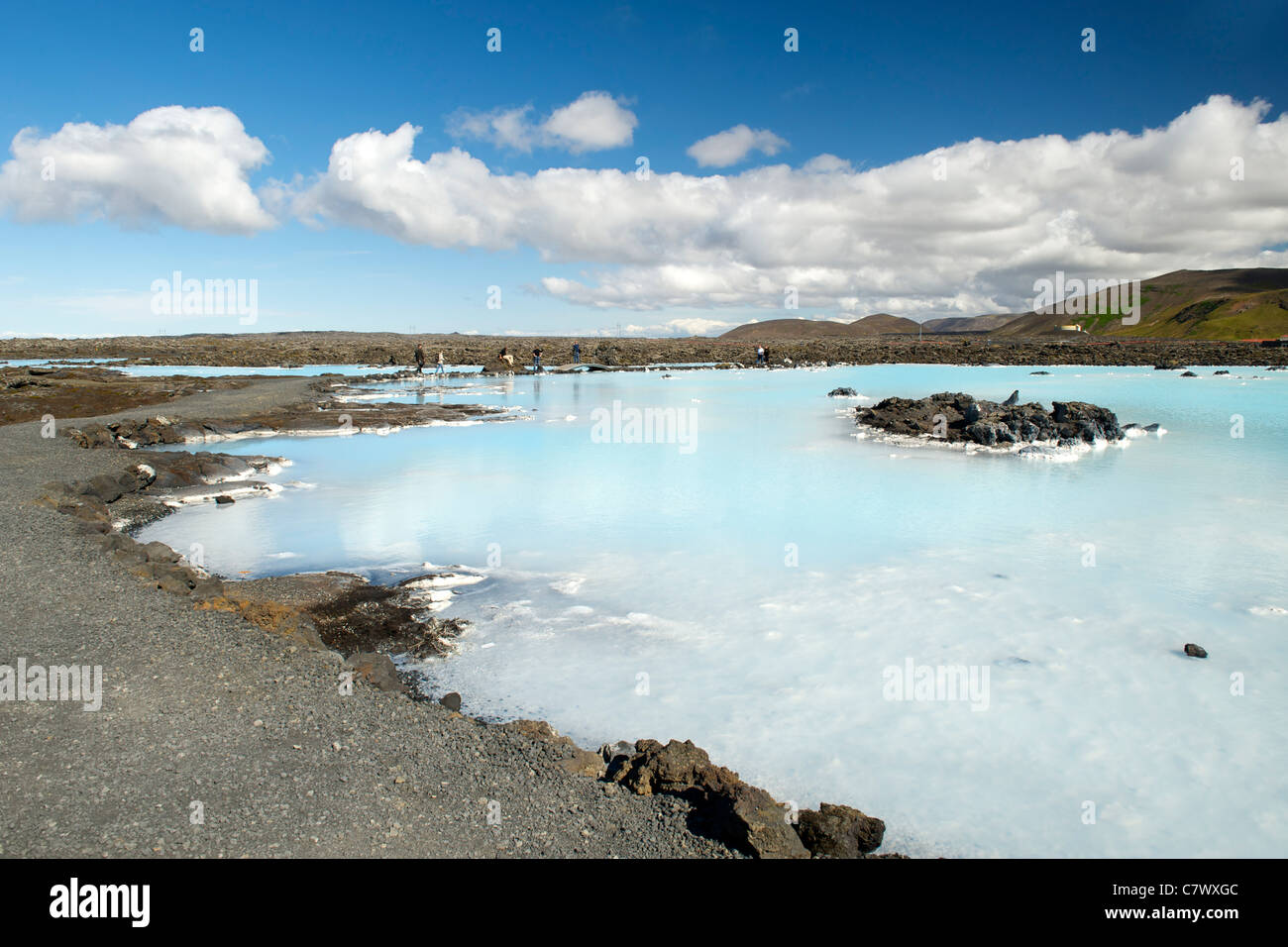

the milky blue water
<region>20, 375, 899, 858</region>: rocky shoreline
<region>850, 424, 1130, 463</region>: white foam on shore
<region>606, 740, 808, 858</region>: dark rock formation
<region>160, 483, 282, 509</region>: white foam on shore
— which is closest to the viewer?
<region>606, 740, 808, 858</region>: dark rock formation

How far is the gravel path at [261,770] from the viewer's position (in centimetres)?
354

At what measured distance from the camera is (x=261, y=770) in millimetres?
4047

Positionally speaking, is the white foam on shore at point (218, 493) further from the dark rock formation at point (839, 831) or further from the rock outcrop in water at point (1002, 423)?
the rock outcrop in water at point (1002, 423)

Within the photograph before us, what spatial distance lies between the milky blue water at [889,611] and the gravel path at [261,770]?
98 cm

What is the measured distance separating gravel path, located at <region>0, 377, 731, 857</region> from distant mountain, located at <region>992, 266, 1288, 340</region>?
10494cm

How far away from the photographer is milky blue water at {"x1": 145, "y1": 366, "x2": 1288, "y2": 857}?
15.1 ft

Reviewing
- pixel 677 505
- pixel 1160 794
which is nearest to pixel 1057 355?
pixel 677 505

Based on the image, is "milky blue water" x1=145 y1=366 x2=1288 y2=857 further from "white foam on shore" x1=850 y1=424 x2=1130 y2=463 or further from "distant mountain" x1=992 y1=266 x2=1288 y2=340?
"distant mountain" x1=992 y1=266 x2=1288 y2=340

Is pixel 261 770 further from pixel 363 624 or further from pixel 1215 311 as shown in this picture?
pixel 1215 311

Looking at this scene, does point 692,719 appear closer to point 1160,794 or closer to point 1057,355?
point 1160,794

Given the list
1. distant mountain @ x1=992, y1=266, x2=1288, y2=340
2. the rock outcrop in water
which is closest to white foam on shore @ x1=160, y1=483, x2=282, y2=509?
the rock outcrop in water
